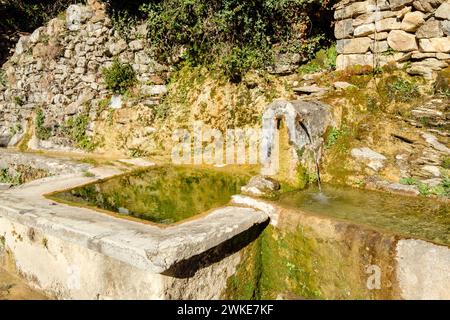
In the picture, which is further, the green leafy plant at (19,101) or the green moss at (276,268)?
the green leafy plant at (19,101)

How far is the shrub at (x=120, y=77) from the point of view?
7.93 meters

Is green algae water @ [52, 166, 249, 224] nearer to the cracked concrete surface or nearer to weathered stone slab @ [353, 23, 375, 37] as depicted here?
the cracked concrete surface

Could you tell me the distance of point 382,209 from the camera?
3506 mm

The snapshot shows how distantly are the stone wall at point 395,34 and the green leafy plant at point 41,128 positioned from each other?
281 inches

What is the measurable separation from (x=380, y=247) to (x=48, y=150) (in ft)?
Result: 26.9

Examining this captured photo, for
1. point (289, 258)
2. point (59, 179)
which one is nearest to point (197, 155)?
point (59, 179)

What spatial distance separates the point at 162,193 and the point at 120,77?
173 inches

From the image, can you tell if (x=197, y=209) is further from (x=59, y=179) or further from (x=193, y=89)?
(x=193, y=89)

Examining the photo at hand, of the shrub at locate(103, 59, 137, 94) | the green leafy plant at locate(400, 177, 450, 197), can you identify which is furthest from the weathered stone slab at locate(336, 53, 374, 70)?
the shrub at locate(103, 59, 137, 94)

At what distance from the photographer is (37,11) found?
36.0 feet

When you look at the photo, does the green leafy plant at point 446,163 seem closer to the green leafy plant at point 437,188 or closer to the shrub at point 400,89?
the green leafy plant at point 437,188

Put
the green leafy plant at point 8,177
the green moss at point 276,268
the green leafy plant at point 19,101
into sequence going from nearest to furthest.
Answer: the green moss at point 276,268, the green leafy plant at point 8,177, the green leafy plant at point 19,101

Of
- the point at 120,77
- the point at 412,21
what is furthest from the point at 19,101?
the point at 412,21

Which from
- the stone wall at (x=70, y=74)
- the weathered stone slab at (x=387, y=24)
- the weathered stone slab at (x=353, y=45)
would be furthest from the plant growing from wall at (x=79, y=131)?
the weathered stone slab at (x=387, y=24)
